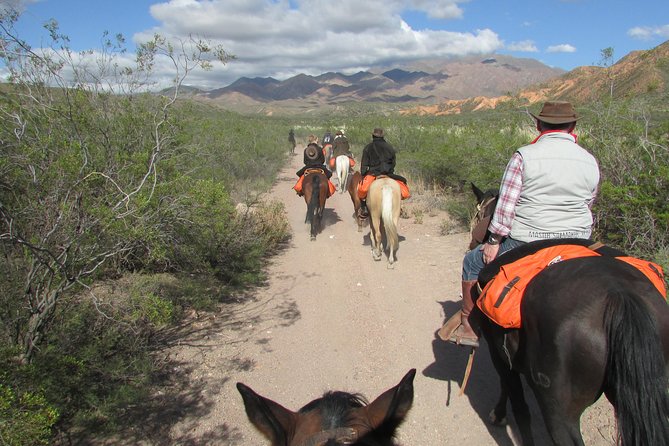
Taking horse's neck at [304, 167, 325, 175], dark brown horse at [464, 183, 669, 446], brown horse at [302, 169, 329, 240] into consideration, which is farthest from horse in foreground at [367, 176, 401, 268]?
dark brown horse at [464, 183, 669, 446]

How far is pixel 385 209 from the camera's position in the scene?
754 centimetres

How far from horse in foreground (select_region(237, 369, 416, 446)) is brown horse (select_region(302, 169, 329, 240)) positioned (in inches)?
311

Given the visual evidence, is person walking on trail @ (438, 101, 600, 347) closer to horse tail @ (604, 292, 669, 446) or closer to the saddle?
horse tail @ (604, 292, 669, 446)

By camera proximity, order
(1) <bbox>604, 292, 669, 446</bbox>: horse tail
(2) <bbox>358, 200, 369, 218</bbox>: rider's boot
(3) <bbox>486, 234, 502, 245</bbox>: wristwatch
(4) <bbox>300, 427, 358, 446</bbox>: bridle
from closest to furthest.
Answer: (4) <bbox>300, 427, 358, 446</bbox>: bridle, (1) <bbox>604, 292, 669, 446</bbox>: horse tail, (3) <bbox>486, 234, 502, 245</bbox>: wristwatch, (2) <bbox>358, 200, 369, 218</bbox>: rider's boot

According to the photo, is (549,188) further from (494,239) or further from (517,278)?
(517,278)

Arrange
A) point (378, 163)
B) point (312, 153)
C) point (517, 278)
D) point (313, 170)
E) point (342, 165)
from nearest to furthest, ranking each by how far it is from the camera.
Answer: point (517, 278), point (378, 163), point (313, 170), point (312, 153), point (342, 165)

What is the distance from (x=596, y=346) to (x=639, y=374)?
0.20 m

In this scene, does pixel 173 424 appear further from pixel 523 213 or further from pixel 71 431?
pixel 523 213

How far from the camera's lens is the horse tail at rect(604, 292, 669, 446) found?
1.94 meters

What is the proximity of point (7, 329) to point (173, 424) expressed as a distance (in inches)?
60.1

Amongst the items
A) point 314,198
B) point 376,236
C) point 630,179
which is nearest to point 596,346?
point 630,179

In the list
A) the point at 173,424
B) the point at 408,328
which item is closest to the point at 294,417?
the point at 173,424

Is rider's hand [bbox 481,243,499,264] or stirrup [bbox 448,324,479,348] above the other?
rider's hand [bbox 481,243,499,264]

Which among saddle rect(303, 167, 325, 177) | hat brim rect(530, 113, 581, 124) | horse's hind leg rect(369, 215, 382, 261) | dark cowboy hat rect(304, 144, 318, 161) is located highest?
hat brim rect(530, 113, 581, 124)
